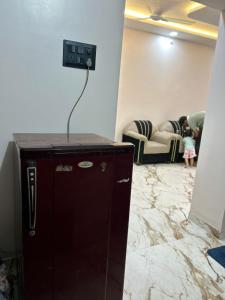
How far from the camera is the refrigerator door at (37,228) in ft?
3.09

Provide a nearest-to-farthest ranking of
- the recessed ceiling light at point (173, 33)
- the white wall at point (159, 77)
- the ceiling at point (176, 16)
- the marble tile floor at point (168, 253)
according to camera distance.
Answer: the marble tile floor at point (168, 253) < the ceiling at point (176, 16) < the recessed ceiling light at point (173, 33) < the white wall at point (159, 77)

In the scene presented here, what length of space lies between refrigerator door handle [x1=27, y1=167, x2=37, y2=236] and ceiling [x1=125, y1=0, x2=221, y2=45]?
2.98 meters

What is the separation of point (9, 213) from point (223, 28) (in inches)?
94.3

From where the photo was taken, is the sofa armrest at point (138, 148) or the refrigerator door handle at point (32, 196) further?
the sofa armrest at point (138, 148)

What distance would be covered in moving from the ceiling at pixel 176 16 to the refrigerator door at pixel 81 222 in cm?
279

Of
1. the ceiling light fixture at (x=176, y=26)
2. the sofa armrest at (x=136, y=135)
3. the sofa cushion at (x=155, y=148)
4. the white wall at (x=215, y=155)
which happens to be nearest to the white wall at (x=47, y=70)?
the white wall at (x=215, y=155)

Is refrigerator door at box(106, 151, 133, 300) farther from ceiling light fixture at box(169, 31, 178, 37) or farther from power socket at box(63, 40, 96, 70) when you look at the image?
ceiling light fixture at box(169, 31, 178, 37)

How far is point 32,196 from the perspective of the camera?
0.95m

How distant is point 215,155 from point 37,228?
73.8 inches

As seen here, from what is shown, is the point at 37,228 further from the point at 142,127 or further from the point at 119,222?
the point at 142,127

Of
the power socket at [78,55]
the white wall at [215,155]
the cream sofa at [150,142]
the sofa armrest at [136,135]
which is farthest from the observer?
the cream sofa at [150,142]

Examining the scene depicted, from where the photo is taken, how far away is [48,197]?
0.99 meters

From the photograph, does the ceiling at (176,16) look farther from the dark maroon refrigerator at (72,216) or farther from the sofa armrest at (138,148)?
the dark maroon refrigerator at (72,216)

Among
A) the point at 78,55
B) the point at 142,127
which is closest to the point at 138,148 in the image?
the point at 142,127
